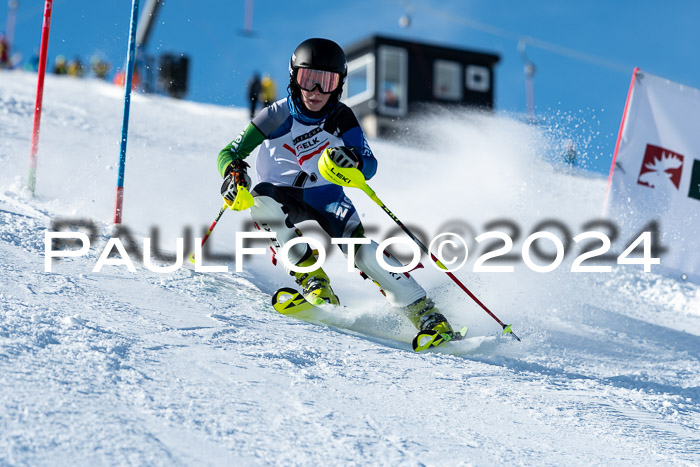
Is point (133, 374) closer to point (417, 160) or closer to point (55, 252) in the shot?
point (55, 252)

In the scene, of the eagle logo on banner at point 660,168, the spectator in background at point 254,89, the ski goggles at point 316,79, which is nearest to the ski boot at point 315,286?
the ski goggles at point 316,79

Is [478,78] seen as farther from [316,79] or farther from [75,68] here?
[316,79]

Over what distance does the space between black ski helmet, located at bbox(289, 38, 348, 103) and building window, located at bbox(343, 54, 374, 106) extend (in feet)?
69.2

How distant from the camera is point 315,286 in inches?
156

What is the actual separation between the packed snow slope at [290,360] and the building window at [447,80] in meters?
19.8

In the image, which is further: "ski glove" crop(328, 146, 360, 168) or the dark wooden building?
the dark wooden building

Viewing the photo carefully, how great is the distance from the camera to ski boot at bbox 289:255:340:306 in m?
3.91

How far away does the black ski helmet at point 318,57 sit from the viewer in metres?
3.83

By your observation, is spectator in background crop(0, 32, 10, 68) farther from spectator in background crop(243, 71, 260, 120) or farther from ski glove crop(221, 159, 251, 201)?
ski glove crop(221, 159, 251, 201)

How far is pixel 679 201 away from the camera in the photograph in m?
6.72

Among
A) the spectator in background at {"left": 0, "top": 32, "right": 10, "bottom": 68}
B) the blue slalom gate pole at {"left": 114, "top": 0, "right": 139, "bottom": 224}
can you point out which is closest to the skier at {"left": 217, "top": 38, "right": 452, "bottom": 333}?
the blue slalom gate pole at {"left": 114, "top": 0, "right": 139, "bottom": 224}

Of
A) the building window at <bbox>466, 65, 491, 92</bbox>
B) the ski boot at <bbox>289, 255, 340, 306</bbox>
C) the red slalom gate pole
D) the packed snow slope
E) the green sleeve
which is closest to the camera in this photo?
the packed snow slope

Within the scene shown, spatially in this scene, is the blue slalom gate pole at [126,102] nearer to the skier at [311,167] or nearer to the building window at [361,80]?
the skier at [311,167]

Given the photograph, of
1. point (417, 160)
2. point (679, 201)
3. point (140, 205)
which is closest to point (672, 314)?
point (679, 201)
